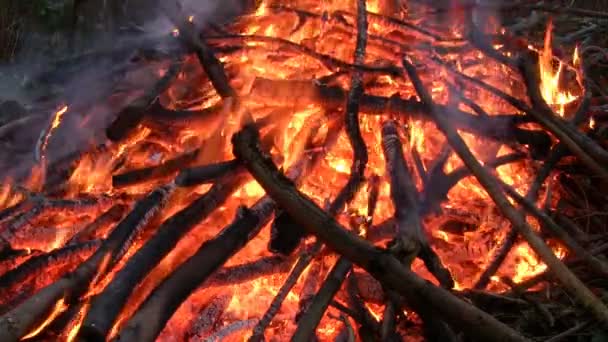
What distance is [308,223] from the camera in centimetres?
212

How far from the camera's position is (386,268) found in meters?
1.93

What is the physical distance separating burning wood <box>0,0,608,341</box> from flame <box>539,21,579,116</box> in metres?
0.02

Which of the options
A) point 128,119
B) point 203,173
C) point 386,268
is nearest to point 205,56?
point 128,119

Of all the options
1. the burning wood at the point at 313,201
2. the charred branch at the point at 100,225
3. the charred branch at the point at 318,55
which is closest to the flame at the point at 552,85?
the burning wood at the point at 313,201

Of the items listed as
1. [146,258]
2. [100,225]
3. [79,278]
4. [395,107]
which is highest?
[395,107]

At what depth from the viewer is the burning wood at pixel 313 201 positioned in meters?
2.09

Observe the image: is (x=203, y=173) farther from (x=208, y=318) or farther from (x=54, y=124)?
(x=54, y=124)

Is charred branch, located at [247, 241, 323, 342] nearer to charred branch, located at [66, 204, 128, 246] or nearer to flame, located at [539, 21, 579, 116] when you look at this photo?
charred branch, located at [66, 204, 128, 246]

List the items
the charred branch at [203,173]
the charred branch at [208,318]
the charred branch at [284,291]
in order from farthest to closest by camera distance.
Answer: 1. the charred branch at [203,173]
2. the charred branch at [208,318]
3. the charred branch at [284,291]

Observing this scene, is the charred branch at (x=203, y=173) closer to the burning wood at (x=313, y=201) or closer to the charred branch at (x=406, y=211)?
→ the burning wood at (x=313, y=201)

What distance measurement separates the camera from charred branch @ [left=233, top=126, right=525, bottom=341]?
1.87 metres

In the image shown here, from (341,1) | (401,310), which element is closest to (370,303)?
(401,310)

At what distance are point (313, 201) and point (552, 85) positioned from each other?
2516mm

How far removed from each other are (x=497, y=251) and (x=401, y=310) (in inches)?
28.2
